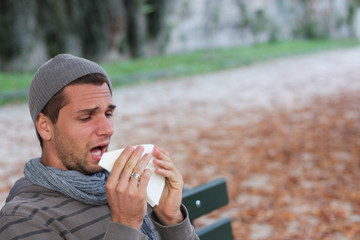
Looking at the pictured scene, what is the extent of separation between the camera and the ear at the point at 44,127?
1659 mm

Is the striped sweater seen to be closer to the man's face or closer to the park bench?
the man's face

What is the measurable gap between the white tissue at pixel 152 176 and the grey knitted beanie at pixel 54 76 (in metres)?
0.30

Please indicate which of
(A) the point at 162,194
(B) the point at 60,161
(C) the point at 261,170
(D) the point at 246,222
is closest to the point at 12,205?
(B) the point at 60,161

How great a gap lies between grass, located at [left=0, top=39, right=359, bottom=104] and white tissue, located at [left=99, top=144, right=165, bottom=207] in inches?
378

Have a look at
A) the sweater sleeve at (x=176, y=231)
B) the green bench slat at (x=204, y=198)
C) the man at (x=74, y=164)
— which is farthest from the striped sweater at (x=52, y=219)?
the green bench slat at (x=204, y=198)

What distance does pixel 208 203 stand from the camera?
241 centimetres

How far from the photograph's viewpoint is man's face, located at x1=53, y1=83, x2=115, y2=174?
63.6 inches

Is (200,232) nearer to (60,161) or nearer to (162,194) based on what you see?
(162,194)

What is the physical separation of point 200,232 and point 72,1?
46.3 feet

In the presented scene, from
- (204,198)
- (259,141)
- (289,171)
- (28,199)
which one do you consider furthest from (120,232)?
(259,141)

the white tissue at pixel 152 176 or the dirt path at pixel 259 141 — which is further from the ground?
the white tissue at pixel 152 176

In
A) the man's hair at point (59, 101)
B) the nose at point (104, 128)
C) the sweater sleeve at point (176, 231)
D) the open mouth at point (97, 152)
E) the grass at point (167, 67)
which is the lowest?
the grass at point (167, 67)

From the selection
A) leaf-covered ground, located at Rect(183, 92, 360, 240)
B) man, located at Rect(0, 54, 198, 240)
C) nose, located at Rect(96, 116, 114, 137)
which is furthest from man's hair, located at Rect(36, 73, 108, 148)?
leaf-covered ground, located at Rect(183, 92, 360, 240)

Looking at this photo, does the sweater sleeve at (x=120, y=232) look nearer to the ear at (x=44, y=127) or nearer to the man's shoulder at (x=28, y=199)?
the man's shoulder at (x=28, y=199)
